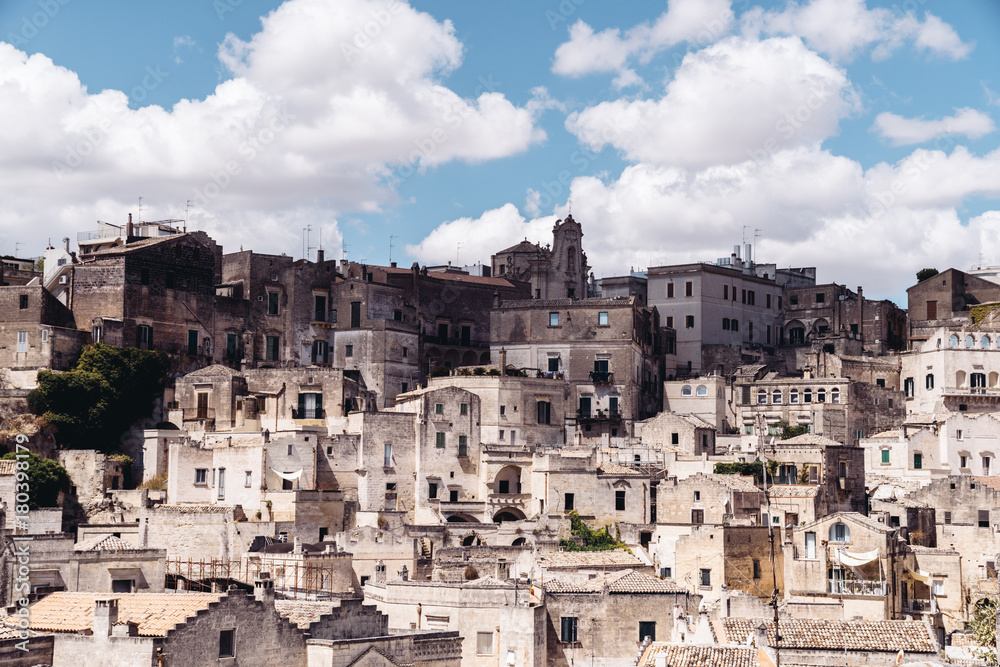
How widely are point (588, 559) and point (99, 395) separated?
2528 centimetres

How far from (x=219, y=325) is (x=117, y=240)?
7697 mm

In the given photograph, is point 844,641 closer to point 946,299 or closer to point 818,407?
point 818,407

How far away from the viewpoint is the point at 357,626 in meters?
35.4

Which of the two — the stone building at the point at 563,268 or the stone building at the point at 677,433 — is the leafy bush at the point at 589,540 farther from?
the stone building at the point at 563,268

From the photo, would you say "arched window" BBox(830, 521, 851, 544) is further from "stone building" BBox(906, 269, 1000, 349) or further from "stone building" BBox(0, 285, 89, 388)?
"stone building" BBox(0, 285, 89, 388)

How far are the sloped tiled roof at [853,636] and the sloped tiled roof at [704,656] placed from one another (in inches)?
57.4

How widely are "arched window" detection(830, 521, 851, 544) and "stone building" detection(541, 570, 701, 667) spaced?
604 centimetres

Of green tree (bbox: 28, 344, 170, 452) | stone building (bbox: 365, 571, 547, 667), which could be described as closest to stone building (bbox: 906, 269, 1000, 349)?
green tree (bbox: 28, 344, 170, 452)

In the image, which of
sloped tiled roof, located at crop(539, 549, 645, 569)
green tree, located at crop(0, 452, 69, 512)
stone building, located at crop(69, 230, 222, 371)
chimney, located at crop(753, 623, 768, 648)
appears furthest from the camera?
stone building, located at crop(69, 230, 222, 371)

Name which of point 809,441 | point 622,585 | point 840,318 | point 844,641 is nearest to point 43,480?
point 622,585

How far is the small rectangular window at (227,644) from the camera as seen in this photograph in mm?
33000

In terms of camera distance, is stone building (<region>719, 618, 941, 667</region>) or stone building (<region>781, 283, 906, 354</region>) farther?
stone building (<region>781, 283, 906, 354</region>)

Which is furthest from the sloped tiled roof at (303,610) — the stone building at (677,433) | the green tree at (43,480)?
the stone building at (677,433)

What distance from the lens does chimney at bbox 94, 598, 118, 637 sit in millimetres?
31953
